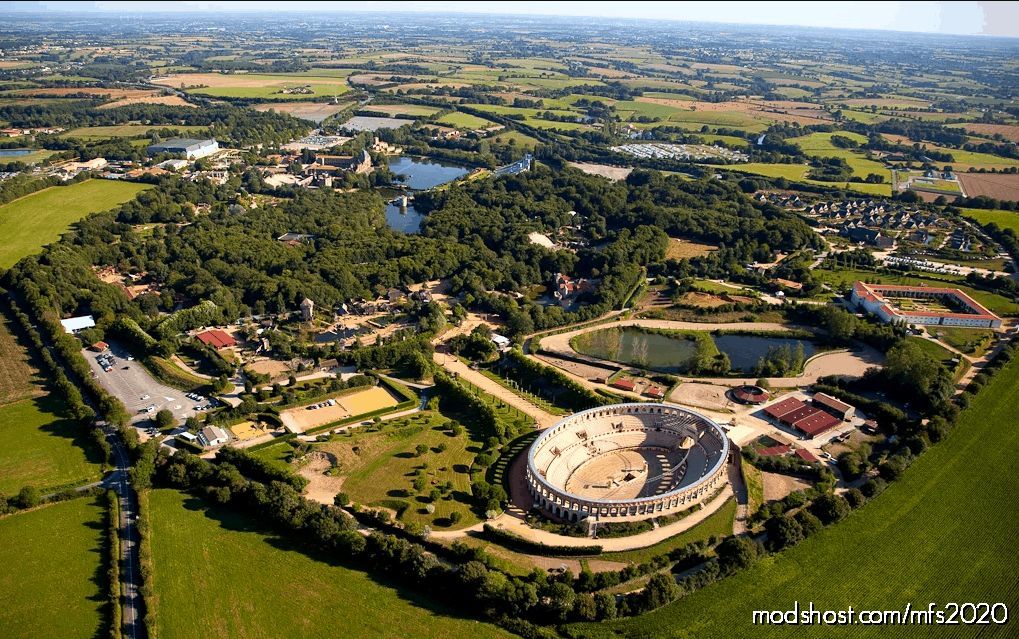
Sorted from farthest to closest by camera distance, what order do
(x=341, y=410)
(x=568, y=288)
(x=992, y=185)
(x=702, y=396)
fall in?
1. (x=992, y=185)
2. (x=568, y=288)
3. (x=702, y=396)
4. (x=341, y=410)

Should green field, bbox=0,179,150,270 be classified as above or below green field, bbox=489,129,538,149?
below

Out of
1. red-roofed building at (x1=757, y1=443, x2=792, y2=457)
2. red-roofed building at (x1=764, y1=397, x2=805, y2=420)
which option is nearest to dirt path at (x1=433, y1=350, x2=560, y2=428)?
red-roofed building at (x1=757, y1=443, x2=792, y2=457)

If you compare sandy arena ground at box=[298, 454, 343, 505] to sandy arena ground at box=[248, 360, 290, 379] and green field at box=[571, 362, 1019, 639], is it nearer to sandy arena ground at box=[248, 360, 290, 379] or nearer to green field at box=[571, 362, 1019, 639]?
sandy arena ground at box=[248, 360, 290, 379]

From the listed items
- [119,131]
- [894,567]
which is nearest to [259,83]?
[119,131]

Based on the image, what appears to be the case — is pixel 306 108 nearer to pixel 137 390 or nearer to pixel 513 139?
pixel 513 139

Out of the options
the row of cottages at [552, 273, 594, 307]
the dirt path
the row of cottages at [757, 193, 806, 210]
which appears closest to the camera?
the dirt path

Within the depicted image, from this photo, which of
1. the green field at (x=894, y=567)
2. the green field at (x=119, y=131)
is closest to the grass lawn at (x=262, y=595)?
the green field at (x=894, y=567)

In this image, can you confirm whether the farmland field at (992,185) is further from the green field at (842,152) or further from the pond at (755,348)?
the pond at (755,348)
